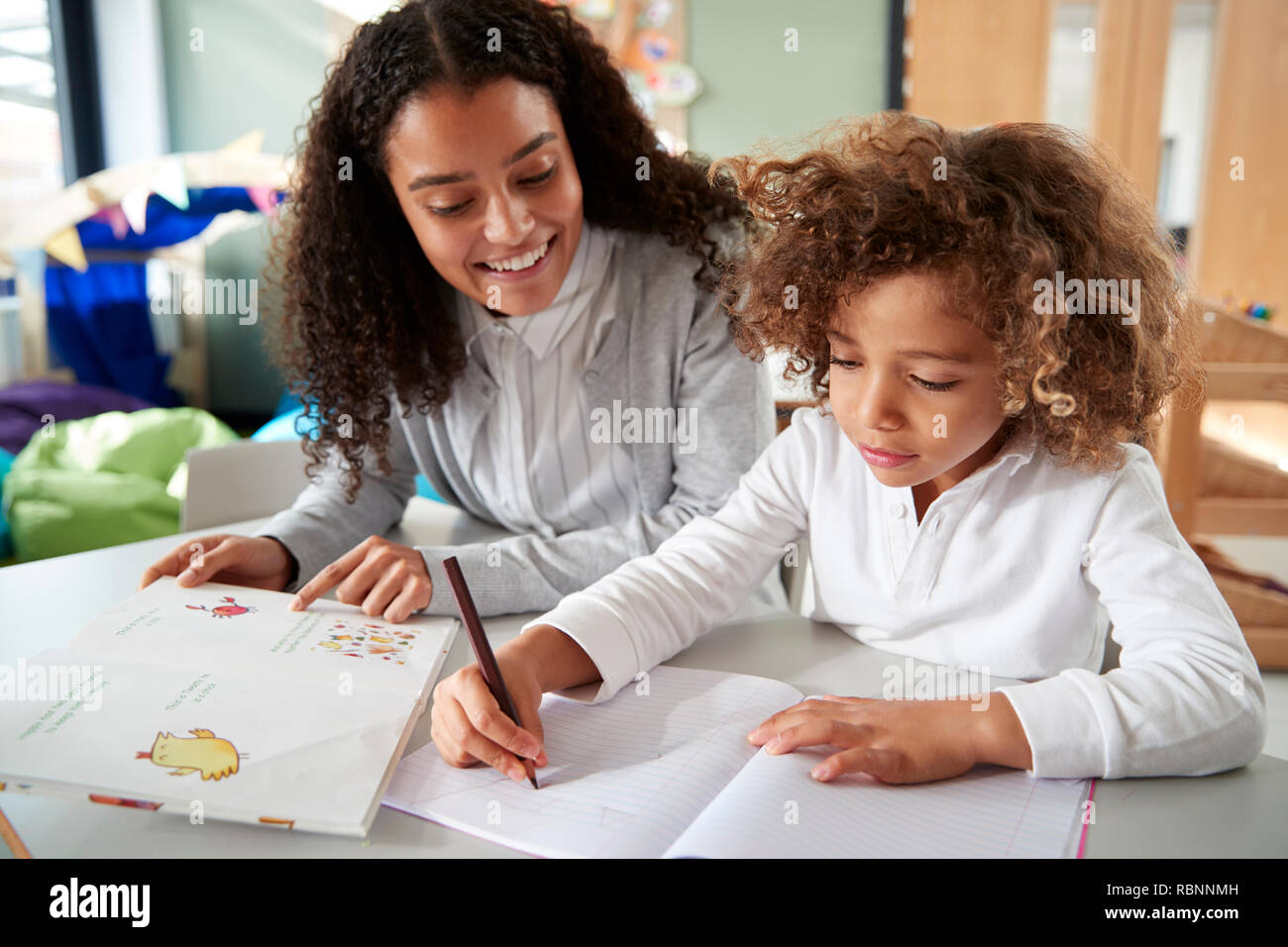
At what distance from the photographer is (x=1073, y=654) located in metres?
0.81

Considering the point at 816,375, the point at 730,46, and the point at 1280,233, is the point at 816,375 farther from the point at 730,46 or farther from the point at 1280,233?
the point at 1280,233

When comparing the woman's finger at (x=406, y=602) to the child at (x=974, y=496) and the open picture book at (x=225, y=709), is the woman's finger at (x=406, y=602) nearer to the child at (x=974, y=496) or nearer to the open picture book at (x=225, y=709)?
the open picture book at (x=225, y=709)

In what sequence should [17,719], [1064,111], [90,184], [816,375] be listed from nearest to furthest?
[17,719], [816,375], [90,184], [1064,111]

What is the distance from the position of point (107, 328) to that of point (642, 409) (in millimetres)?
2829

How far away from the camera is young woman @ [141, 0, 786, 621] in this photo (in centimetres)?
101

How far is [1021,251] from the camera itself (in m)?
0.71

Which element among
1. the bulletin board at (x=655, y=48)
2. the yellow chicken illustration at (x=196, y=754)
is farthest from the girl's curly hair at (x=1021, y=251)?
the bulletin board at (x=655, y=48)

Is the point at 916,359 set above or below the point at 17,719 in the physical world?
above

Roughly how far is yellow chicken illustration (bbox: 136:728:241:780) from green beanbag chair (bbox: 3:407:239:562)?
5.89 feet

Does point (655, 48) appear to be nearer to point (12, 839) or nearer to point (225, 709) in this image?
point (225, 709)

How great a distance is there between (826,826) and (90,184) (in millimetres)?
3211

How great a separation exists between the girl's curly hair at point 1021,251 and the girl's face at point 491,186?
27cm
